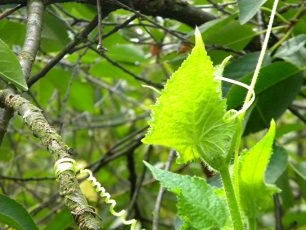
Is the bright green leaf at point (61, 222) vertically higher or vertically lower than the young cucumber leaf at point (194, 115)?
higher

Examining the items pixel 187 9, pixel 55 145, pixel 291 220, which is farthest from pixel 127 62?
pixel 55 145

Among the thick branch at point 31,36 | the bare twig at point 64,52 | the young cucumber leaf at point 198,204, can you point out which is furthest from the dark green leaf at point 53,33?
the young cucumber leaf at point 198,204

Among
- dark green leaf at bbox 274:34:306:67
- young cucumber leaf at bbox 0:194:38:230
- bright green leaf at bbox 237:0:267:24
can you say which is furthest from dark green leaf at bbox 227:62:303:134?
young cucumber leaf at bbox 0:194:38:230

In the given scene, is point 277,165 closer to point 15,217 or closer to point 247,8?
point 247,8

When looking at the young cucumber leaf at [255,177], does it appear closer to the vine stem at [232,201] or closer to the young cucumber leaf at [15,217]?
the vine stem at [232,201]

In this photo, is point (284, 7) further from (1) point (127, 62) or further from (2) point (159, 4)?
(1) point (127, 62)

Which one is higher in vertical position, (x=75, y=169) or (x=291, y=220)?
(x=291, y=220)

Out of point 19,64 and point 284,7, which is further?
point 284,7

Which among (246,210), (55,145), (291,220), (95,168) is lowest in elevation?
(246,210)
